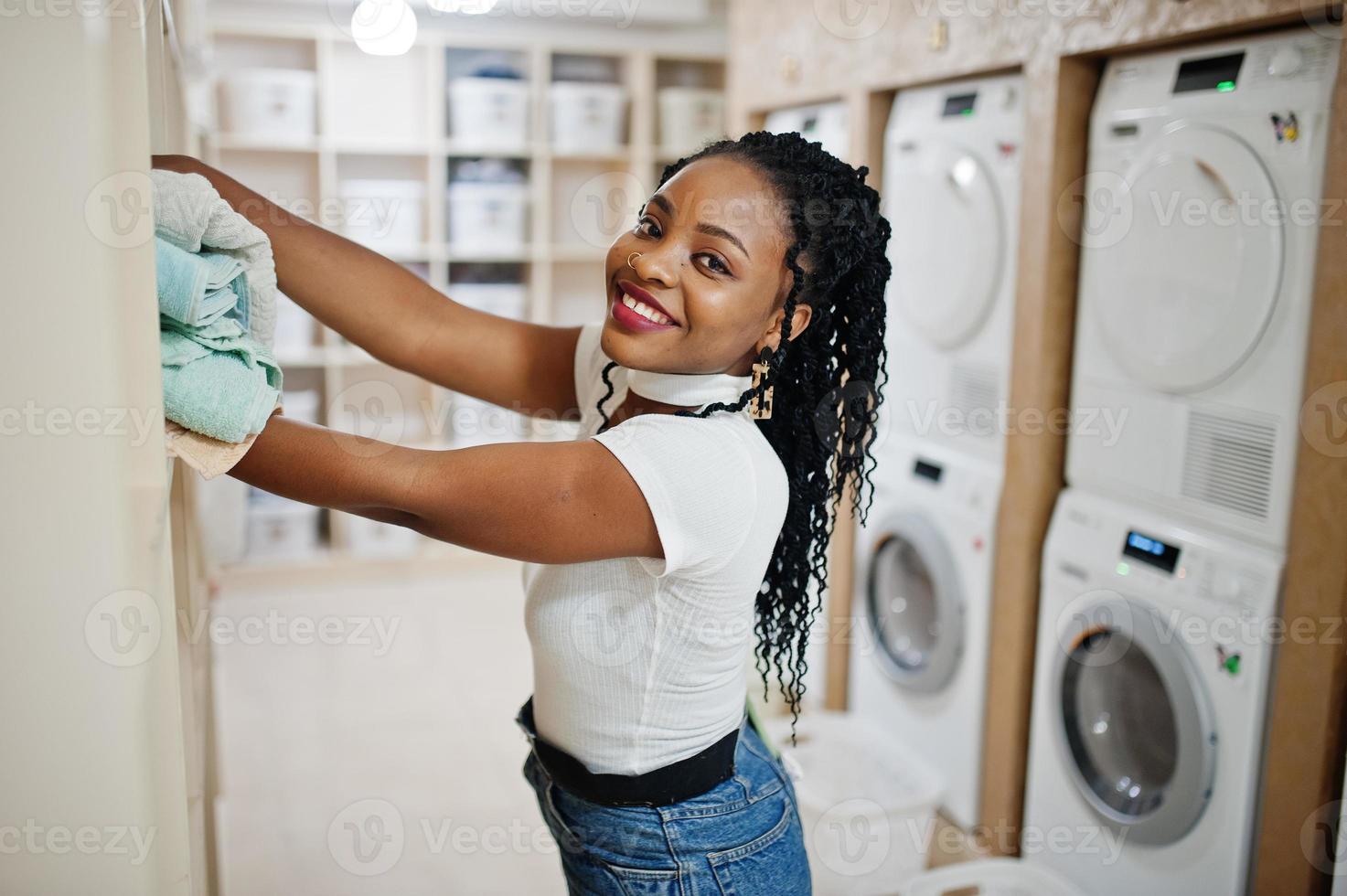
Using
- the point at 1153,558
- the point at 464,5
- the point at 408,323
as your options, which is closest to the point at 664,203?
the point at 408,323

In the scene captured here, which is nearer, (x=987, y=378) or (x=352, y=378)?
(x=987, y=378)

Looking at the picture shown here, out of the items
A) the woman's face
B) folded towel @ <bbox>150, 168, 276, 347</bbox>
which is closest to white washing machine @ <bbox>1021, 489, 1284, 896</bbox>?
the woman's face

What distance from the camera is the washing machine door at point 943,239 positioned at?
8.52ft

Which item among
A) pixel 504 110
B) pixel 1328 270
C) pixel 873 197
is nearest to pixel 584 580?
pixel 873 197

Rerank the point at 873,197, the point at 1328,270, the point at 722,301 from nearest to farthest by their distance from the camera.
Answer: the point at 722,301
the point at 873,197
the point at 1328,270

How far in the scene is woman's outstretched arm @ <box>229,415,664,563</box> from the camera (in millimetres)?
957

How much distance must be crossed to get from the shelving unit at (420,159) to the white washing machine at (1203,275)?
8.04ft

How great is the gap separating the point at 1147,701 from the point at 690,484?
63.2 inches

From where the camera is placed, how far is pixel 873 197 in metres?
1.29

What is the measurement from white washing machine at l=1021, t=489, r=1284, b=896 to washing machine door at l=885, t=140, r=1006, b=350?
21.3 inches

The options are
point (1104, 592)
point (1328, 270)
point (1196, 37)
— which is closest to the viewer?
point (1328, 270)

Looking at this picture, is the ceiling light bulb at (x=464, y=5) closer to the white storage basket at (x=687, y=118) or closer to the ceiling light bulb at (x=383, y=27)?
the ceiling light bulb at (x=383, y=27)

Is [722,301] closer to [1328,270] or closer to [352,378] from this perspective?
[1328,270]

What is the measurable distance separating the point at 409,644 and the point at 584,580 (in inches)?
112
